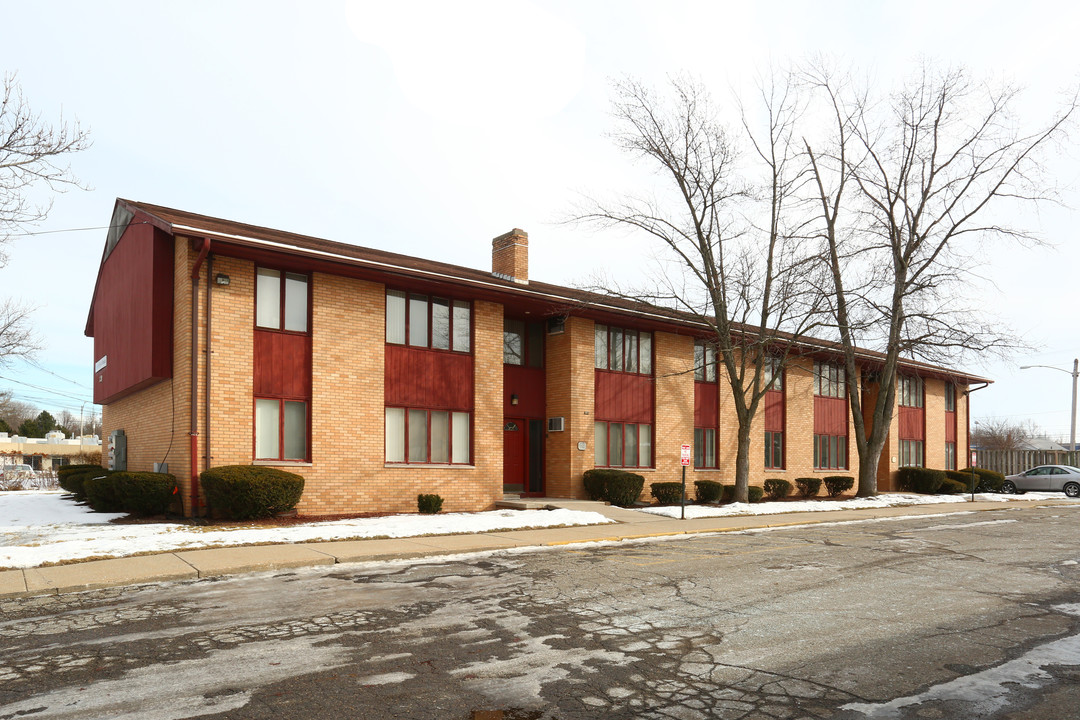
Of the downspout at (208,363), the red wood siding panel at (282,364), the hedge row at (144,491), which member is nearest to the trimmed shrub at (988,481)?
the red wood siding panel at (282,364)

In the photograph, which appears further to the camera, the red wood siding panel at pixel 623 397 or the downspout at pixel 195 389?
the red wood siding panel at pixel 623 397

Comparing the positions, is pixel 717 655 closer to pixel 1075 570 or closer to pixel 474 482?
pixel 1075 570

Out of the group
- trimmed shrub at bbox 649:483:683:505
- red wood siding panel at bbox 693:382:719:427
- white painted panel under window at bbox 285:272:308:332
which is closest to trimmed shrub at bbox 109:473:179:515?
white painted panel under window at bbox 285:272:308:332

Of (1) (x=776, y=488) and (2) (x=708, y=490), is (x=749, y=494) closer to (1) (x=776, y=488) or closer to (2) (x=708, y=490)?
(2) (x=708, y=490)

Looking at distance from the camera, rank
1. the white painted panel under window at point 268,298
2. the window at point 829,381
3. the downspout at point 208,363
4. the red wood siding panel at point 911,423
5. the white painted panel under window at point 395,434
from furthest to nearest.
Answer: the red wood siding panel at point 911,423, the window at point 829,381, the white painted panel under window at point 395,434, the white painted panel under window at point 268,298, the downspout at point 208,363

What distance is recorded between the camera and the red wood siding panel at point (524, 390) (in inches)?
925

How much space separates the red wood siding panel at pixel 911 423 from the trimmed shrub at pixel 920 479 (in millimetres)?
2022

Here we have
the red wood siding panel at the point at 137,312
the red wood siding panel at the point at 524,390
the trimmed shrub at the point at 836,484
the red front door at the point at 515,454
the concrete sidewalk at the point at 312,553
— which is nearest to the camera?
the concrete sidewalk at the point at 312,553

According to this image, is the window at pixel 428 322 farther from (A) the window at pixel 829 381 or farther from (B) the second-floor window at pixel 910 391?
(B) the second-floor window at pixel 910 391

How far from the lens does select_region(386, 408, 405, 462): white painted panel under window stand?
19.6 metres

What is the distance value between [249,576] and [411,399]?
9453 mm

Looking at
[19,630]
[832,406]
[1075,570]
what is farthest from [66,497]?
[832,406]

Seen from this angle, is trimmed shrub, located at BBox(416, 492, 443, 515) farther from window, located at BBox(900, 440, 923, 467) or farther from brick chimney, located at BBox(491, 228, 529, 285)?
window, located at BBox(900, 440, 923, 467)

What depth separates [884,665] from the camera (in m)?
6.26
